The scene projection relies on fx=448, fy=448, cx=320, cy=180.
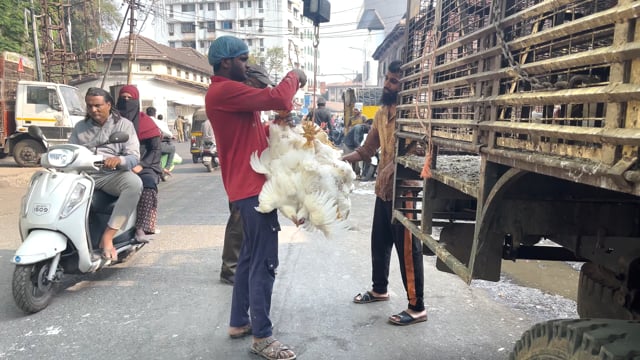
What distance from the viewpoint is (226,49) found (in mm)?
2844

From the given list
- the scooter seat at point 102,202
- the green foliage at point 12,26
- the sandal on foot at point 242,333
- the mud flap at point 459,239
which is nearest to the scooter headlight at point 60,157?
the scooter seat at point 102,202

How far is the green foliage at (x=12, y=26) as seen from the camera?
17.9 m

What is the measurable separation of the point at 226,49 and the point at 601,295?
2.64 m

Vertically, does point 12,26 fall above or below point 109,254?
above

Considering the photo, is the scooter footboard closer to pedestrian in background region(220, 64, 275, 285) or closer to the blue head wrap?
pedestrian in background region(220, 64, 275, 285)

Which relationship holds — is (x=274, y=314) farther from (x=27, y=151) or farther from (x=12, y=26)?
(x=12, y=26)

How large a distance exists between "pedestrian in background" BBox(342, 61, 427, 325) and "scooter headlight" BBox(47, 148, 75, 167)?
227 centimetres

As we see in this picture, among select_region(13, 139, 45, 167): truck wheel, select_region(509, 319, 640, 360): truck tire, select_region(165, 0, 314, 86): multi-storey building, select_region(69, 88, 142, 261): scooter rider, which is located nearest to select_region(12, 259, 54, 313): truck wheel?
select_region(69, 88, 142, 261): scooter rider

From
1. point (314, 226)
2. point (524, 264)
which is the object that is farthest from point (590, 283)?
point (524, 264)

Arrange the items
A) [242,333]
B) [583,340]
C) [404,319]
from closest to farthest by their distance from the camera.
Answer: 1. [583,340]
2. [242,333]
3. [404,319]

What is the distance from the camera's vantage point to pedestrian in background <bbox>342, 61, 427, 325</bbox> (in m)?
3.30

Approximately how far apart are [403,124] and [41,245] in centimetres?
289

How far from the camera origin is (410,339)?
3.09 metres

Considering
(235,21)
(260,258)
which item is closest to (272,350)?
(260,258)
